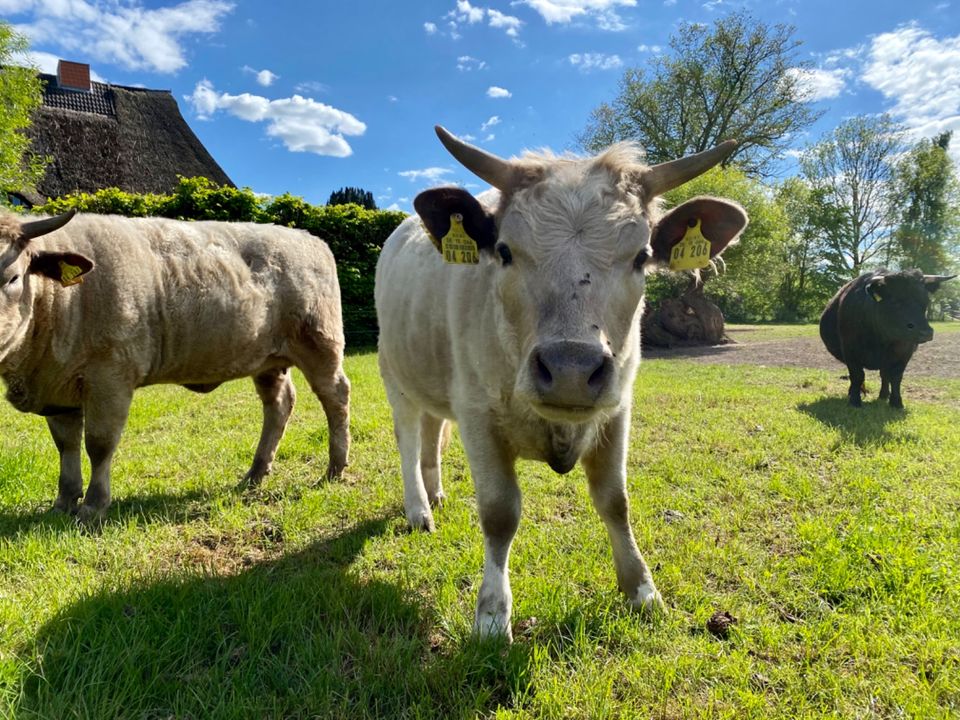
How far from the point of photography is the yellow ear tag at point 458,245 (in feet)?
8.74

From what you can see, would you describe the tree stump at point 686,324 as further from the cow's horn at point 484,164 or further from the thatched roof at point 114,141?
the thatched roof at point 114,141

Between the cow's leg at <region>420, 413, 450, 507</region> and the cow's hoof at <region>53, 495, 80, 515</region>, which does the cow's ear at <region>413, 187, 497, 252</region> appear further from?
the cow's hoof at <region>53, 495, 80, 515</region>

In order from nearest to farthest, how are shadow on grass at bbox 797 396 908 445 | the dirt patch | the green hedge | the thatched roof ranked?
shadow on grass at bbox 797 396 908 445 → the dirt patch → the green hedge → the thatched roof

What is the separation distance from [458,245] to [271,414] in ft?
11.1

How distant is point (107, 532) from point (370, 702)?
2.51 meters

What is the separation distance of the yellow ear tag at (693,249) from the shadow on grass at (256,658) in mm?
2072

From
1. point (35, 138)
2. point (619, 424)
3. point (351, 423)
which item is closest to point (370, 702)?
point (619, 424)

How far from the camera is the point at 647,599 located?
2.73 metres

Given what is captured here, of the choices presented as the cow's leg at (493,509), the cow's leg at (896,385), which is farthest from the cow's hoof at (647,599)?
the cow's leg at (896,385)

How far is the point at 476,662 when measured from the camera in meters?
2.27

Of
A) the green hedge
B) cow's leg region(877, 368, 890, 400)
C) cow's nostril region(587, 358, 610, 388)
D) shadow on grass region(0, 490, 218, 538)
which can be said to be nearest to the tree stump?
the green hedge

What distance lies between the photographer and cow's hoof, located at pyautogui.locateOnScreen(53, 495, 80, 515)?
408 cm

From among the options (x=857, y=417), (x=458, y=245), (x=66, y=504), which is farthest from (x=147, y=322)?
(x=857, y=417)

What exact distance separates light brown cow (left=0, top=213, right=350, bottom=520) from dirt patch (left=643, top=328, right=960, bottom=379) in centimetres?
1142
